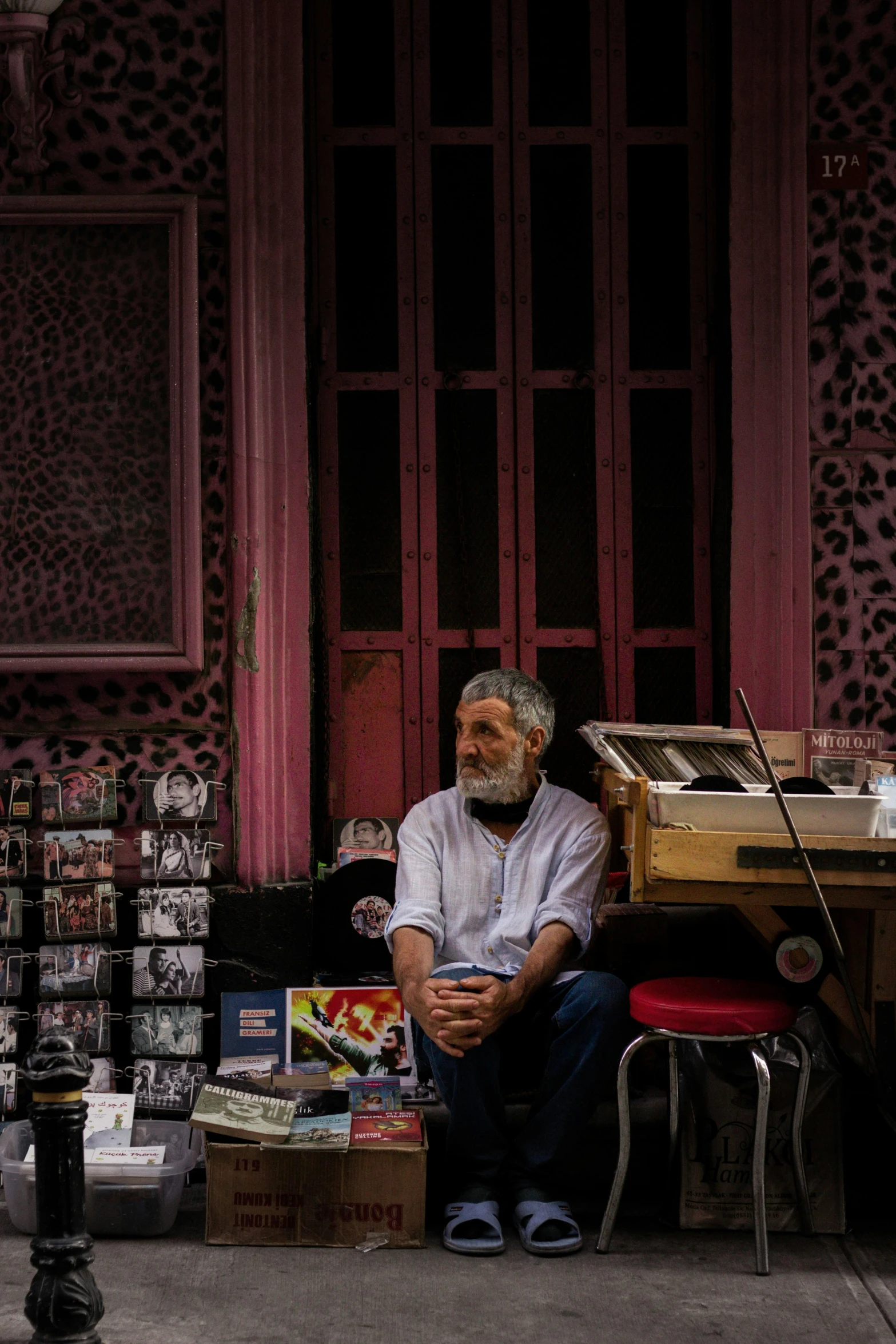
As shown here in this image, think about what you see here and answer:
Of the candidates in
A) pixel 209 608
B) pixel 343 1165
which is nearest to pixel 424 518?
pixel 209 608

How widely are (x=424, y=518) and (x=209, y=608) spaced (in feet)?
2.69

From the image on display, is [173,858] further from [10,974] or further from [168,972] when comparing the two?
[10,974]

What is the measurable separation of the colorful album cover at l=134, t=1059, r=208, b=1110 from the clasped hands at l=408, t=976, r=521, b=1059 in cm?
104

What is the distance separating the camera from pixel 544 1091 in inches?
140

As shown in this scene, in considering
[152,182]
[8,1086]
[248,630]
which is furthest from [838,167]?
[8,1086]

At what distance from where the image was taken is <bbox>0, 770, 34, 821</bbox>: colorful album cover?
427cm

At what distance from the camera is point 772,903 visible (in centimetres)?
329

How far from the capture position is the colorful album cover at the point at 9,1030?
163 inches

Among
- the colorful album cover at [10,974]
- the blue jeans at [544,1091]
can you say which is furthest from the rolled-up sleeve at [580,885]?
the colorful album cover at [10,974]

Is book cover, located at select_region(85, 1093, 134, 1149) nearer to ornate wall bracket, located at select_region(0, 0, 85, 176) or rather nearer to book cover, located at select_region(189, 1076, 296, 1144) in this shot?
book cover, located at select_region(189, 1076, 296, 1144)

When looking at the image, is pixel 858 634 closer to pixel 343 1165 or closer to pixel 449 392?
pixel 449 392

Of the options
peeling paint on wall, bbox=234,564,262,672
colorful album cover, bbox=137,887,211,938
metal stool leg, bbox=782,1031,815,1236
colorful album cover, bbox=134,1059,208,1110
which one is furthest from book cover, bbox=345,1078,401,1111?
peeling paint on wall, bbox=234,564,262,672

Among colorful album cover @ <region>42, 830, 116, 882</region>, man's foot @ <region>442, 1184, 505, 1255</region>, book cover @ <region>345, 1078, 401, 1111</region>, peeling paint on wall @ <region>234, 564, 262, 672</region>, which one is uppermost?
peeling paint on wall @ <region>234, 564, 262, 672</region>

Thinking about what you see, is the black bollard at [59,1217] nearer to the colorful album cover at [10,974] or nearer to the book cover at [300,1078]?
the book cover at [300,1078]
